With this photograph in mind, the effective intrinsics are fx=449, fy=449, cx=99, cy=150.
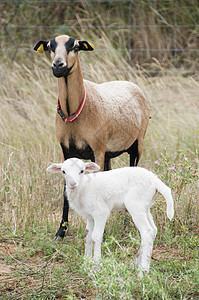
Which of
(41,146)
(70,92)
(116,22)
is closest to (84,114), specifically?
(70,92)

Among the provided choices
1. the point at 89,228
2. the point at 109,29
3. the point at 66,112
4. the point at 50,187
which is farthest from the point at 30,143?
the point at 109,29

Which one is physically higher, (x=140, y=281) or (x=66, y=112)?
(x=66, y=112)

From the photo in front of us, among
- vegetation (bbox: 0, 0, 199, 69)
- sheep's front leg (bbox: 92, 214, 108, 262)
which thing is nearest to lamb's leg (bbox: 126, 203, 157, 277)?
sheep's front leg (bbox: 92, 214, 108, 262)

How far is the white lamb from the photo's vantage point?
3.22m

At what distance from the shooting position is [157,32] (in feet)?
34.9

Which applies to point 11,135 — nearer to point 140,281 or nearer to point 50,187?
point 50,187

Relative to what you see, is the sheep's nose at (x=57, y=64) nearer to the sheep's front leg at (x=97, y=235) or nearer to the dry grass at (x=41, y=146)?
the sheep's front leg at (x=97, y=235)

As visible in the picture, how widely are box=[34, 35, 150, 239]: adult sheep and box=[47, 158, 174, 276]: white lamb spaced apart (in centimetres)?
62

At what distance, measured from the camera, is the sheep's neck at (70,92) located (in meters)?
3.87

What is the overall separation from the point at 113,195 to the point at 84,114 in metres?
0.95

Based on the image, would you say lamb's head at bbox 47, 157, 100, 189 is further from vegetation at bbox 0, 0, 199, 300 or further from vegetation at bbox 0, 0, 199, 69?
vegetation at bbox 0, 0, 199, 69

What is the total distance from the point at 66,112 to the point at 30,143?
7.12 feet

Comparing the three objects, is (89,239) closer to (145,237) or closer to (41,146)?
(145,237)

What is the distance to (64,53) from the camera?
11.8 ft
